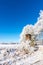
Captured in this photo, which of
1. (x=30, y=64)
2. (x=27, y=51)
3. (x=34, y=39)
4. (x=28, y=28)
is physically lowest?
(x=30, y=64)

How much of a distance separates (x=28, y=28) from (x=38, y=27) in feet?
4.41

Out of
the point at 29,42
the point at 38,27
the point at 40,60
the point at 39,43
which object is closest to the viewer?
the point at 40,60

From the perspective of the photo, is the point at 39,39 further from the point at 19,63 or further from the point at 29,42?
the point at 19,63

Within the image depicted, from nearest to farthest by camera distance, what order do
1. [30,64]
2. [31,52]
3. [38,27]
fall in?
1. [30,64]
2. [31,52]
3. [38,27]

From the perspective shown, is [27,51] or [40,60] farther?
[27,51]

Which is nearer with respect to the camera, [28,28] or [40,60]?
[40,60]

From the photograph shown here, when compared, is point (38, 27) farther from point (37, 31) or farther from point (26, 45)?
point (26, 45)

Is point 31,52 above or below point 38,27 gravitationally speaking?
below

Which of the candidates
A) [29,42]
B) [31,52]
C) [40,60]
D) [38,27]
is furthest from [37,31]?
[40,60]

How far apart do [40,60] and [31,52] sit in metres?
2.50

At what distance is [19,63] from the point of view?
744 centimetres

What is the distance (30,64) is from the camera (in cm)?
716

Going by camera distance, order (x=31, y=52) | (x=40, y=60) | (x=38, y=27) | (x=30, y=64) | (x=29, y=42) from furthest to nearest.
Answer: (x=38, y=27) → (x=29, y=42) → (x=31, y=52) → (x=40, y=60) → (x=30, y=64)

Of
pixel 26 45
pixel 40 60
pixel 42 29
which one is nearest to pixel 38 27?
pixel 42 29
